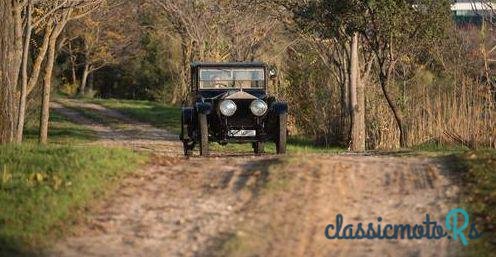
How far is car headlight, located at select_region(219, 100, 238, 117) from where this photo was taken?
15.2 metres

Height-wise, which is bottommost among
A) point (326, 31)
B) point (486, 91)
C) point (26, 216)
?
point (26, 216)

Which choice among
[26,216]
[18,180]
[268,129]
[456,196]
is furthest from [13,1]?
[456,196]

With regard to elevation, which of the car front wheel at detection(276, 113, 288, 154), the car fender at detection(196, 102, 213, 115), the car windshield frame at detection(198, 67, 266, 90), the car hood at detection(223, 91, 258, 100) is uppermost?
the car windshield frame at detection(198, 67, 266, 90)

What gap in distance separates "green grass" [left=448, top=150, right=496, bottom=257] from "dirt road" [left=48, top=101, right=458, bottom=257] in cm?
19

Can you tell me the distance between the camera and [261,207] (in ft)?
29.3

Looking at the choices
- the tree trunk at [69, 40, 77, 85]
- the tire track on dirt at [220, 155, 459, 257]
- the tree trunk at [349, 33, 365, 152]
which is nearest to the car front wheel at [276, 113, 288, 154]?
the tire track on dirt at [220, 155, 459, 257]

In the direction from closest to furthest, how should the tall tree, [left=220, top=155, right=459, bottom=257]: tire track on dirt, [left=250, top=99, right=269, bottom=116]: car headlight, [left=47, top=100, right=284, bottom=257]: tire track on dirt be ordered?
[left=220, top=155, right=459, bottom=257]: tire track on dirt < [left=47, top=100, right=284, bottom=257]: tire track on dirt < [left=250, top=99, right=269, bottom=116]: car headlight < the tall tree

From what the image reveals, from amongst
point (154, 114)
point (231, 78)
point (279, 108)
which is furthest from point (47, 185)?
point (154, 114)

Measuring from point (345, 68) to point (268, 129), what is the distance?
8783 millimetres

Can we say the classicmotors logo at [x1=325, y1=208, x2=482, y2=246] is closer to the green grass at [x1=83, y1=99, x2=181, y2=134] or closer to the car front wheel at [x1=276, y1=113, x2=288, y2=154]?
the car front wheel at [x1=276, y1=113, x2=288, y2=154]

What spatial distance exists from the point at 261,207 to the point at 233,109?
643cm

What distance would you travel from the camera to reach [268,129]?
16.0 m

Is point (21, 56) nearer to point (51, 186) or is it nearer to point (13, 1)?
point (13, 1)

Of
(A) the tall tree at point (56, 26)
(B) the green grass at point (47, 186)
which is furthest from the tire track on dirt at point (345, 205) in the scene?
(A) the tall tree at point (56, 26)
